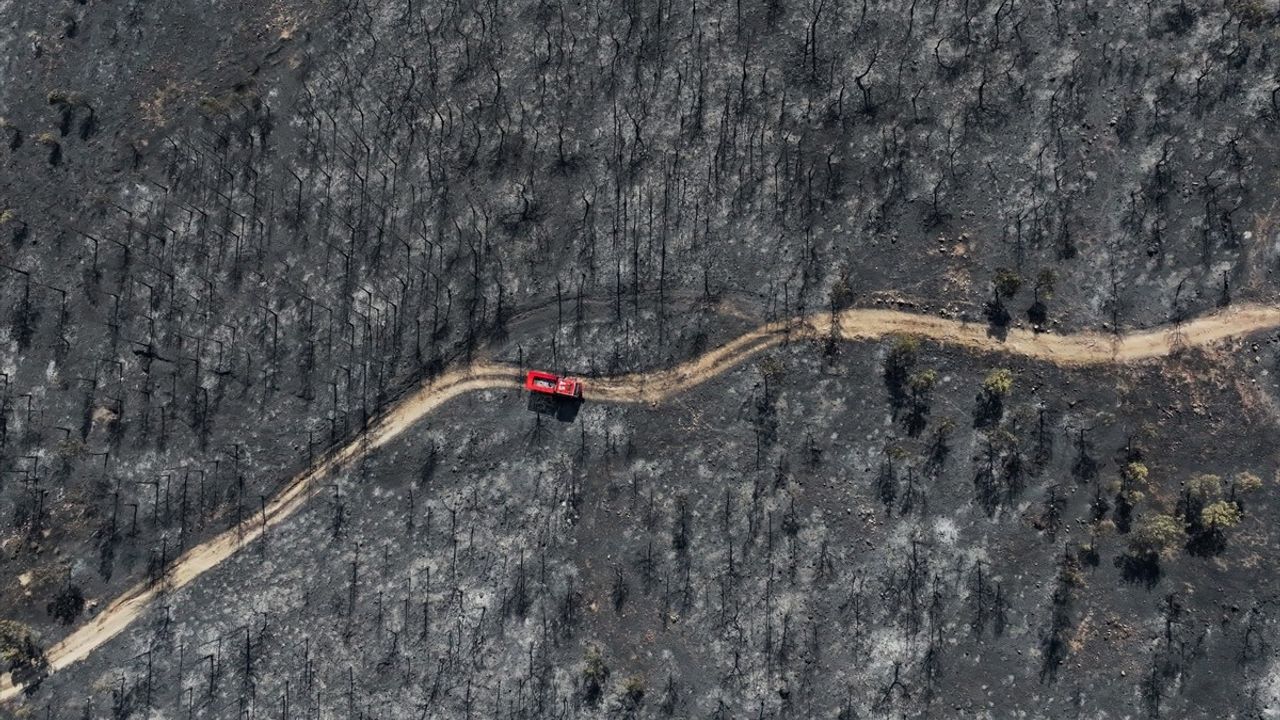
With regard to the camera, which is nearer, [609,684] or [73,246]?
[609,684]

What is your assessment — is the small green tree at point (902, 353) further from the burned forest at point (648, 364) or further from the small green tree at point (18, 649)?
the small green tree at point (18, 649)

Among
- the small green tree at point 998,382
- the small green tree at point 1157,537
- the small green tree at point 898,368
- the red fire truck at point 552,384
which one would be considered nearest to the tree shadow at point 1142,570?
the small green tree at point 1157,537

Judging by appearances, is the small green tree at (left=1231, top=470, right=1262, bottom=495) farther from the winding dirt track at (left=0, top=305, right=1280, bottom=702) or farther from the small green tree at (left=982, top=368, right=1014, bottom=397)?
the small green tree at (left=982, top=368, right=1014, bottom=397)

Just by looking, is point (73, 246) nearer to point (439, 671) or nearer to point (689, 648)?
point (439, 671)

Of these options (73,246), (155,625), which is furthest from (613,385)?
(73,246)

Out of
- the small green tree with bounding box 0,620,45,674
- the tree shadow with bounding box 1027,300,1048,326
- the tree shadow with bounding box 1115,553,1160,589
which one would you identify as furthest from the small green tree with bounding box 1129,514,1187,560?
the small green tree with bounding box 0,620,45,674
